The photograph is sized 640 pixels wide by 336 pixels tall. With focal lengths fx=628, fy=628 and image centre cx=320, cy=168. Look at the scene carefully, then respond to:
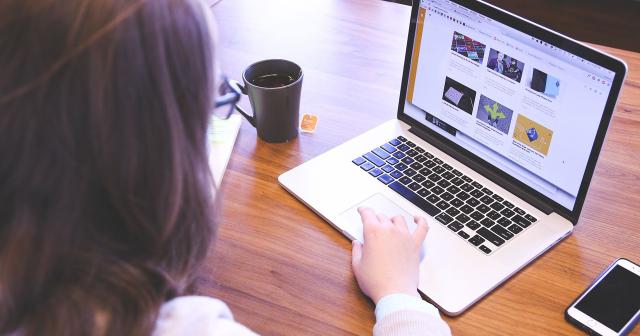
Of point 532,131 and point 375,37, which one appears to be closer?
point 532,131

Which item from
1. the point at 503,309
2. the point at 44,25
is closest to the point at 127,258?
the point at 44,25

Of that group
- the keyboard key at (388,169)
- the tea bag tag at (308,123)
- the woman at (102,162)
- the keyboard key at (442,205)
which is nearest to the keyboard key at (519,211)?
the keyboard key at (442,205)

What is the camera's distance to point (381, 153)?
1100 mm

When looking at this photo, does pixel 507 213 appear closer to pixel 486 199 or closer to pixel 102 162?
pixel 486 199

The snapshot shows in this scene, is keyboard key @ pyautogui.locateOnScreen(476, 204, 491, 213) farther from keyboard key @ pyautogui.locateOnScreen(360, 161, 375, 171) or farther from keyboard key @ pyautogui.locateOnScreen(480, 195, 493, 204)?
keyboard key @ pyautogui.locateOnScreen(360, 161, 375, 171)

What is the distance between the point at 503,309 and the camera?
0.85 m

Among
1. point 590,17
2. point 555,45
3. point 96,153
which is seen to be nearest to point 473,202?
point 555,45

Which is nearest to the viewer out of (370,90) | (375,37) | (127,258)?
(127,258)

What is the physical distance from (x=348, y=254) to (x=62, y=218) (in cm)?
45

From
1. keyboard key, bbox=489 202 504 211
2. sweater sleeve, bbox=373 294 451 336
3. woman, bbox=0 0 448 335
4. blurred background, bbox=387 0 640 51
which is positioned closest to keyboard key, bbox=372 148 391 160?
keyboard key, bbox=489 202 504 211

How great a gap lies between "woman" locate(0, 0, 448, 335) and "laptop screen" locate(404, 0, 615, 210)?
0.49 m

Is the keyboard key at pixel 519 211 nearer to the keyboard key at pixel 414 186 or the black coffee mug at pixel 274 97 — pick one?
the keyboard key at pixel 414 186

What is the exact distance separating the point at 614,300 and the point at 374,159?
431 mm

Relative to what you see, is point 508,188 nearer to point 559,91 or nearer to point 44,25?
point 559,91
